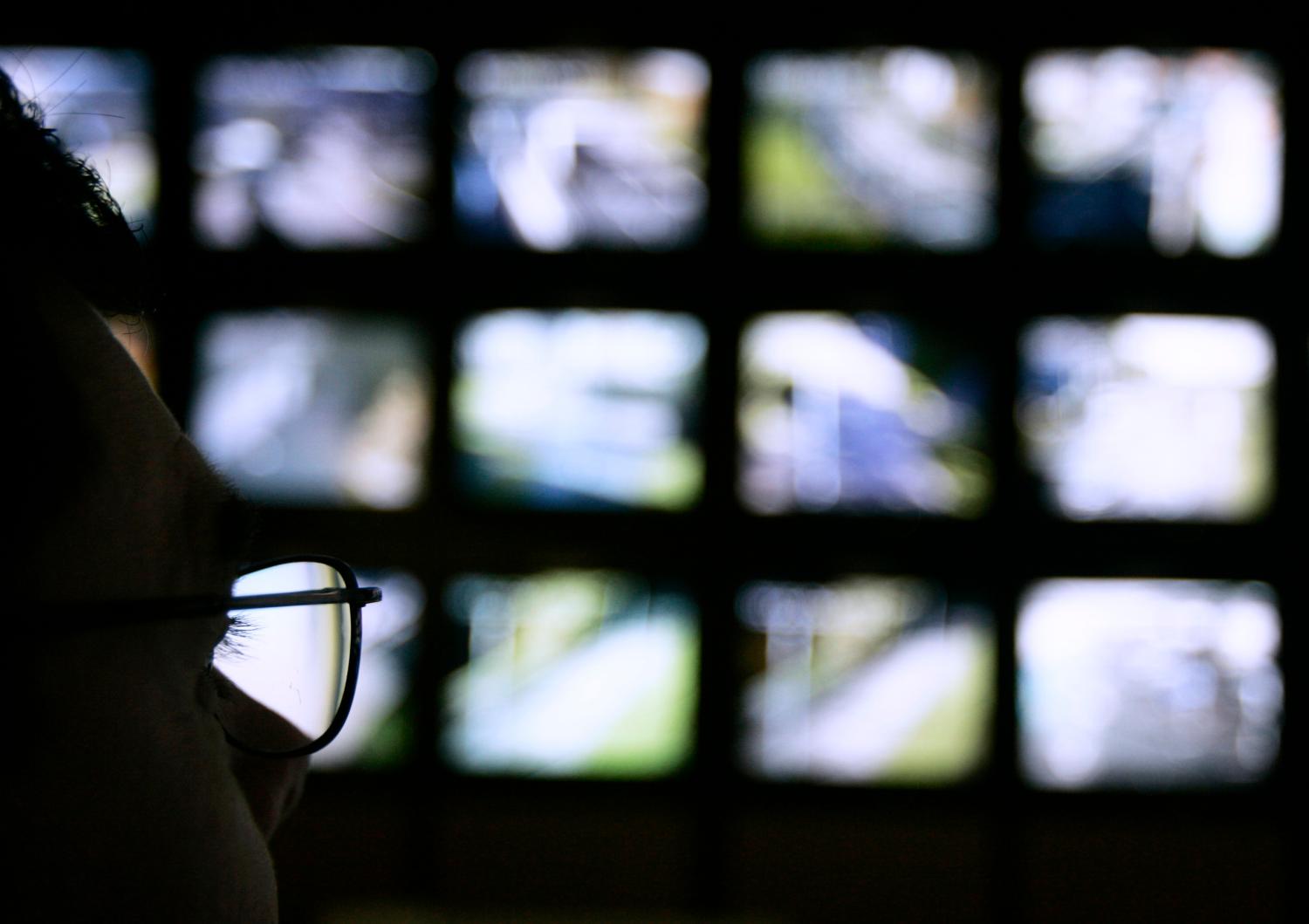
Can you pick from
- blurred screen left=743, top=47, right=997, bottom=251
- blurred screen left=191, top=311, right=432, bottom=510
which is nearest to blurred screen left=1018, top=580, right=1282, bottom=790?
blurred screen left=743, top=47, right=997, bottom=251

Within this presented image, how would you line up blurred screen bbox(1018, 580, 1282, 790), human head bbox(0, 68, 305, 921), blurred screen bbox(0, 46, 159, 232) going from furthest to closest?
1. blurred screen bbox(0, 46, 159, 232)
2. blurred screen bbox(1018, 580, 1282, 790)
3. human head bbox(0, 68, 305, 921)

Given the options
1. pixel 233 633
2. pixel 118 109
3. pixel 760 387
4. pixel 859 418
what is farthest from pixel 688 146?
pixel 233 633

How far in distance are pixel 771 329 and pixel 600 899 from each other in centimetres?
130

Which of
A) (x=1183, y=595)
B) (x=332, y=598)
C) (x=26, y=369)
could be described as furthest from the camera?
(x=1183, y=595)

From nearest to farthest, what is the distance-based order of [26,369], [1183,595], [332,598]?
[26,369], [332,598], [1183,595]

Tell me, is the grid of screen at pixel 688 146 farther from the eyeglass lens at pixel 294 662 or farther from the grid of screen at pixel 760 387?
the eyeglass lens at pixel 294 662

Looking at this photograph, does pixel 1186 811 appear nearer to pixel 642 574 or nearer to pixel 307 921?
pixel 642 574

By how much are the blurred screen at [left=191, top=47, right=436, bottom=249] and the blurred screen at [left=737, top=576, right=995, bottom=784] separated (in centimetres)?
126

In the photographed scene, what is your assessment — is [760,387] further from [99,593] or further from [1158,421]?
[99,593]

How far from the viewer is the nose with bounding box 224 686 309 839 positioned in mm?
505

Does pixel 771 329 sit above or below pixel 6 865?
above

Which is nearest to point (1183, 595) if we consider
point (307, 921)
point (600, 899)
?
point (600, 899)

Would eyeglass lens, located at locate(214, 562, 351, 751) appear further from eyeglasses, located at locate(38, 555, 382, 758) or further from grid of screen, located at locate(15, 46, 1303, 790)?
grid of screen, located at locate(15, 46, 1303, 790)

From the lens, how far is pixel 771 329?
6.18 feet
